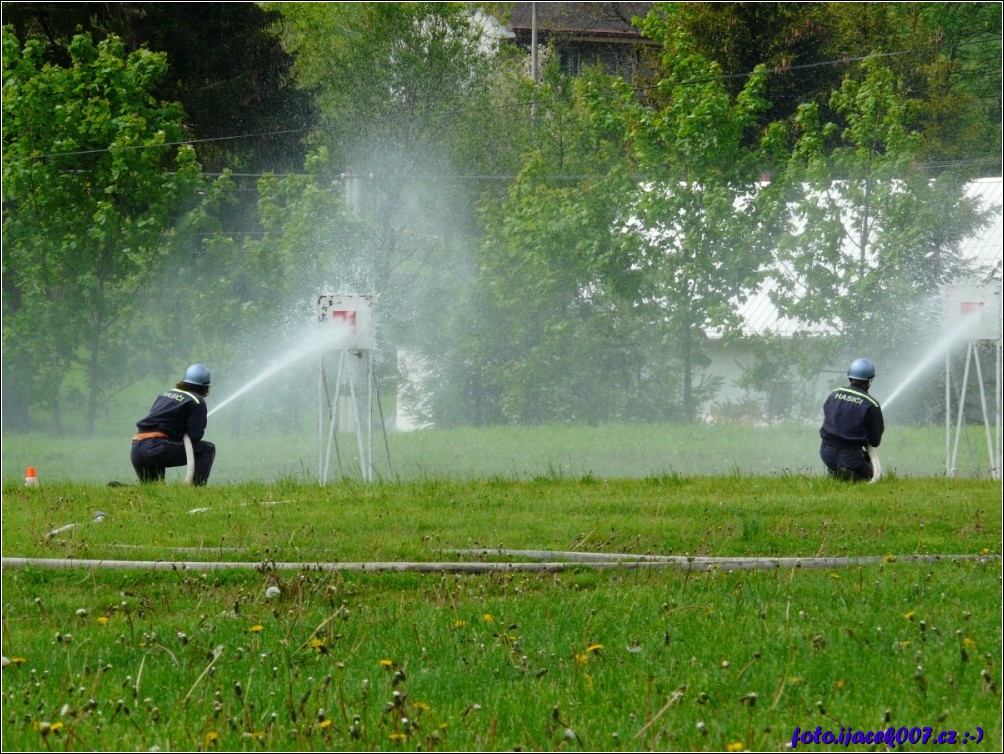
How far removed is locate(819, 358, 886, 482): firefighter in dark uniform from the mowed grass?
8.20 feet

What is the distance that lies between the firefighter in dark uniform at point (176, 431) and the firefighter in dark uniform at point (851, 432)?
6.56 m

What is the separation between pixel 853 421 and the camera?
1377cm

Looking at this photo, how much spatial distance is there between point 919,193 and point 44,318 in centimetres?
1580

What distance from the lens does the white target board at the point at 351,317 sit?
1527cm

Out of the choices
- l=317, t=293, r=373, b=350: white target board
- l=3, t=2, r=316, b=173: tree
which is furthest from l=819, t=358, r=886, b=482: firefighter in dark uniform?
l=3, t=2, r=316, b=173: tree

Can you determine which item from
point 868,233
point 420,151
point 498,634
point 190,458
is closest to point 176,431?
point 190,458

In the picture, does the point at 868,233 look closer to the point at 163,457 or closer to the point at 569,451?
the point at 569,451

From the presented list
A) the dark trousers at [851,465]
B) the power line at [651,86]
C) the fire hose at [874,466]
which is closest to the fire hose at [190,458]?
the fire hose at [874,466]

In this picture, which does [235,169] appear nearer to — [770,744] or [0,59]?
[0,59]

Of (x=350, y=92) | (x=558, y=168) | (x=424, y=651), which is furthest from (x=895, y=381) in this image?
(x=424, y=651)

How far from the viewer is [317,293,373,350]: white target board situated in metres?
15.3

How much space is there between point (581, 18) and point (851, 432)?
1396cm

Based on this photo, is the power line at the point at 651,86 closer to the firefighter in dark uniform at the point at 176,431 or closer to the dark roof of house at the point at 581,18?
the dark roof of house at the point at 581,18

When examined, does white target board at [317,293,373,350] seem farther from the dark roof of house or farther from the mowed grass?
the dark roof of house
